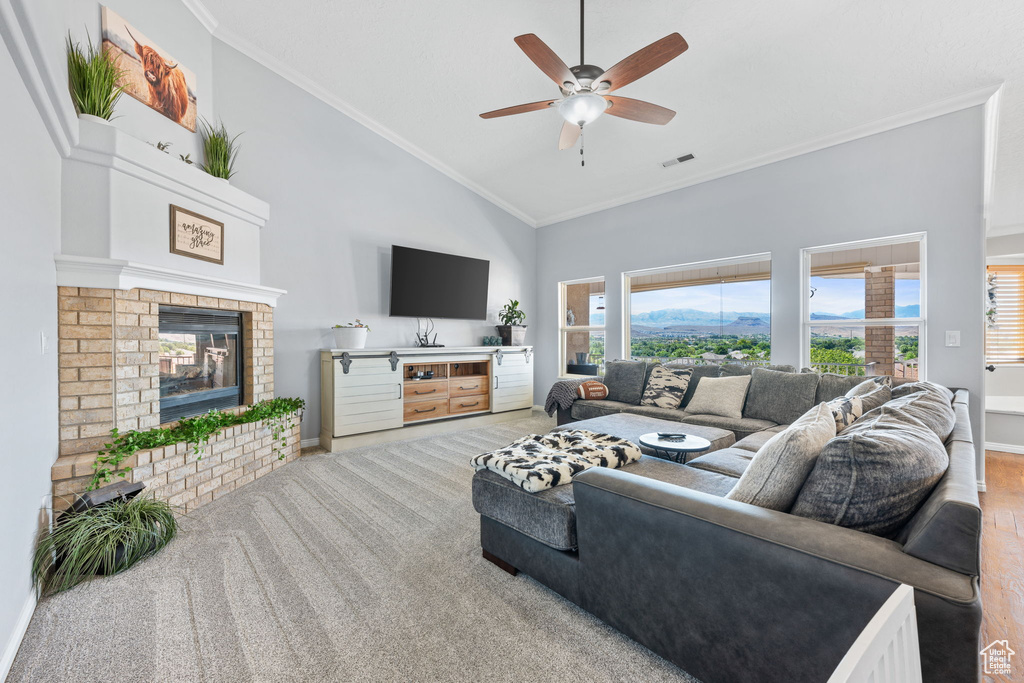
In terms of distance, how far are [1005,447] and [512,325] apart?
5.03 metres

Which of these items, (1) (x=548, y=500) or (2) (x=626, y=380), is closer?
(1) (x=548, y=500)

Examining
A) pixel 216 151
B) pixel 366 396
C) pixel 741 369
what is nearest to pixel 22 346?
pixel 216 151

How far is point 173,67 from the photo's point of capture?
308cm

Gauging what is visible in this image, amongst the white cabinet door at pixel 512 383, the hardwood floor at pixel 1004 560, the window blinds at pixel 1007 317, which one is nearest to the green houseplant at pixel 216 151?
the white cabinet door at pixel 512 383

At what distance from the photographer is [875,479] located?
1.03m

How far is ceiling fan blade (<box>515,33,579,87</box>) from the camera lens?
6.87ft

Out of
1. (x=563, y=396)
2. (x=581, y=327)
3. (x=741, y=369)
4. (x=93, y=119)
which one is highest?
(x=93, y=119)

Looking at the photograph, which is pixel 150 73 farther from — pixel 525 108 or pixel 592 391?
pixel 592 391

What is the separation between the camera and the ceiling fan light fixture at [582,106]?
2.46 metres

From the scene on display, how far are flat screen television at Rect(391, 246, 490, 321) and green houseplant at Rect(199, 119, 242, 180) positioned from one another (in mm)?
1622

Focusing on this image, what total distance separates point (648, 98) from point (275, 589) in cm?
414

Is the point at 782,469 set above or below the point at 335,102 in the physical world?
below

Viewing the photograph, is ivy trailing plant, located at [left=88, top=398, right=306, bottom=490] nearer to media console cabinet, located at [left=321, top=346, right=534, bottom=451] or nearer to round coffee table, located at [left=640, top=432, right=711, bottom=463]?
media console cabinet, located at [left=321, top=346, right=534, bottom=451]

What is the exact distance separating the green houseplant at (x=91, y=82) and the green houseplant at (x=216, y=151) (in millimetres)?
770
